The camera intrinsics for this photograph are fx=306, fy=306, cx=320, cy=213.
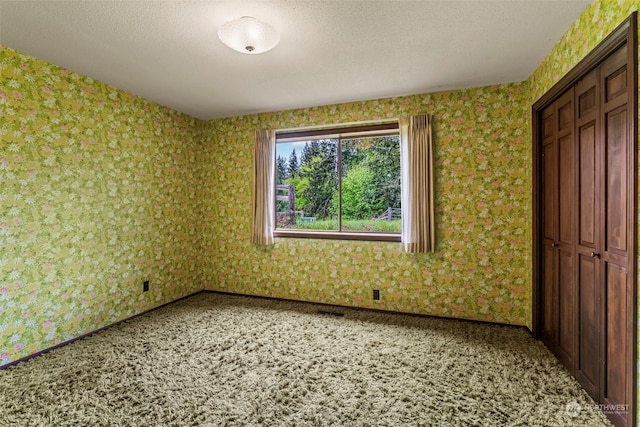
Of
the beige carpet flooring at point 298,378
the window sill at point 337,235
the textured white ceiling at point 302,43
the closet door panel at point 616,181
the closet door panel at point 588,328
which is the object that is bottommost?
the beige carpet flooring at point 298,378

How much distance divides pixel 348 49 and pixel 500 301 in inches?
114

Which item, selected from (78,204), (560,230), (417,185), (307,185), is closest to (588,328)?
(560,230)

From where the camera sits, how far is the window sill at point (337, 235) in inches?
144

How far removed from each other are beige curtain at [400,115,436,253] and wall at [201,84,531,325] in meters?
0.12

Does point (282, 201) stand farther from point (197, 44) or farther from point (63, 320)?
point (63, 320)

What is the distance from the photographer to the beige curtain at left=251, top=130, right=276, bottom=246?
4082mm

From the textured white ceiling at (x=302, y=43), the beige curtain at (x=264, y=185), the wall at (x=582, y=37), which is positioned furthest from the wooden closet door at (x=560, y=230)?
the beige curtain at (x=264, y=185)

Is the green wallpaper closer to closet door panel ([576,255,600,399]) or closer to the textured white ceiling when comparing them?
the textured white ceiling

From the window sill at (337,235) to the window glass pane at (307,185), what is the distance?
0.30ft

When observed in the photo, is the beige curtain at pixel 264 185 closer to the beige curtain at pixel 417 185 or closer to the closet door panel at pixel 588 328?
the beige curtain at pixel 417 185

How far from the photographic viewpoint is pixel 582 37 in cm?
202

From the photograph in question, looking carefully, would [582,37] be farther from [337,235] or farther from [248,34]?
[337,235]

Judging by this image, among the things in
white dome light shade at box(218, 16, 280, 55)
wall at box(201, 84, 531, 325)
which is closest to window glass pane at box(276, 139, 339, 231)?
wall at box(201, 84, 531, 325)

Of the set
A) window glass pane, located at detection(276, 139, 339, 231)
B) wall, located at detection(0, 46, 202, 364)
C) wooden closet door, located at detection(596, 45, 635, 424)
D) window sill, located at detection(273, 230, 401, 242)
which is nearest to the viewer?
wooden closet door, located at detection(596, 45, 635, 424)
